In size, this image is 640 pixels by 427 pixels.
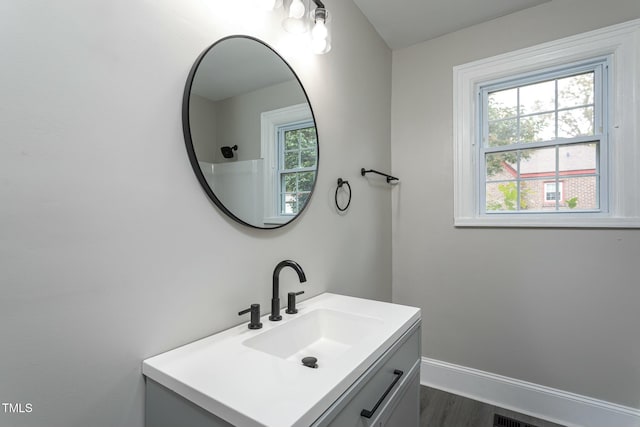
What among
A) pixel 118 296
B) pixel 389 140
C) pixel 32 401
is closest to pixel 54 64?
pixel 118 296

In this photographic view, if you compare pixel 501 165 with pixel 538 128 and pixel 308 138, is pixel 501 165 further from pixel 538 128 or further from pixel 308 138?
pixel 308 138

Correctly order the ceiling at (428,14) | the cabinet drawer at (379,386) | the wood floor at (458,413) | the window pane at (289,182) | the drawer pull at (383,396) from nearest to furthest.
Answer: the cabinet drawer at (379,386)
the drawer pull at (383,396)
the window pane at (289,182)
the wood floor at (458,413)
the ceiling at (428,14)

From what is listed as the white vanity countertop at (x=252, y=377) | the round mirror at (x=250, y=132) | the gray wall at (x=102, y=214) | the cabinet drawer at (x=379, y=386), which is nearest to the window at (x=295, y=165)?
the round mirror at (x=250, y=132)

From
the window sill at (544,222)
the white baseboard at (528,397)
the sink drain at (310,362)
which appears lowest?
the white baseboard at (528,397)

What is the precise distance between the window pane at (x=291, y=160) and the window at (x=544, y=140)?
4.86 ft

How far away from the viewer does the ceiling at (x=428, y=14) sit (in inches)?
76.0

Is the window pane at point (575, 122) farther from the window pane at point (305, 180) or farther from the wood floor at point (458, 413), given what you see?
the wood floor at point (458, 413)

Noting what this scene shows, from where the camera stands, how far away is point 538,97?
6.67 feet

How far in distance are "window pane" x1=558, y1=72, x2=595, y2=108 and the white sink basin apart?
195 centimetres

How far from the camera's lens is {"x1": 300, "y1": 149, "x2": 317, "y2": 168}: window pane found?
1433 millimetres

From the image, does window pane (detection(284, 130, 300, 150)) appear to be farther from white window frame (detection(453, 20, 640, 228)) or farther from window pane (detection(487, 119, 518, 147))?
window pane (detection(487, 119, 518, 147))

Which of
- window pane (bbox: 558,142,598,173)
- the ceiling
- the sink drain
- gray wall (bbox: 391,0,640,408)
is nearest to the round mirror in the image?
the sink drain

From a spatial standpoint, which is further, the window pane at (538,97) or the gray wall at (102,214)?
the window pane at (538,97)

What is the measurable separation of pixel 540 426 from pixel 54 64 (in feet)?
9.08
